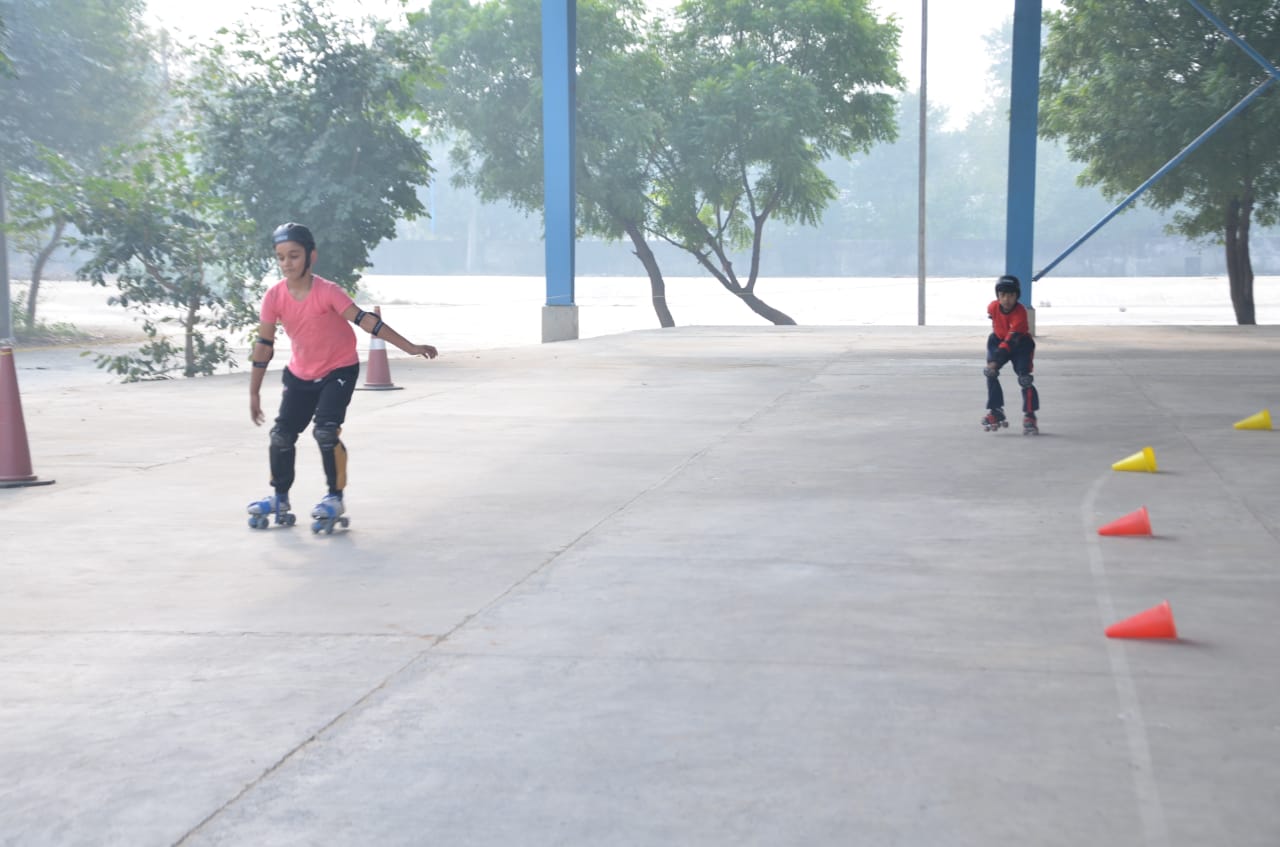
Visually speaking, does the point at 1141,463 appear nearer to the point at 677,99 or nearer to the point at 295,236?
the point at 295,236

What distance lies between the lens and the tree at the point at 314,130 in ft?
70.9

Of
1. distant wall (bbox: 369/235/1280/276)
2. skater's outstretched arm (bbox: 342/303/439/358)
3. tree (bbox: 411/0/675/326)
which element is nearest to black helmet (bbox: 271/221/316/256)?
skater's outstretched arm (bbox: 342/303/439/358)

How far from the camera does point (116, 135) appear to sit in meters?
44.1

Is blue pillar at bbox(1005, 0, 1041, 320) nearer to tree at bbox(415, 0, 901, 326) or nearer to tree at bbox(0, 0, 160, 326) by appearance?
tree at bbox(415, 0, 901, 326)

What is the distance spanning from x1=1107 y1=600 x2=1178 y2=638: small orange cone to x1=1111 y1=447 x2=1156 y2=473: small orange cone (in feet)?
13.1

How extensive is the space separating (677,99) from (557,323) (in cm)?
1428

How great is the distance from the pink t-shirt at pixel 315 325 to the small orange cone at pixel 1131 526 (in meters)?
3.61

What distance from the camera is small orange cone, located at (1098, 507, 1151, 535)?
22.0 ft

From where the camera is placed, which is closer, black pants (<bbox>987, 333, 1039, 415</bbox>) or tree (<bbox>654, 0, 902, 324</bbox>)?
black pants (<bbox>987, 333, 1039, 415</bbox>)

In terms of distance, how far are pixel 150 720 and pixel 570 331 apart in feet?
71.3

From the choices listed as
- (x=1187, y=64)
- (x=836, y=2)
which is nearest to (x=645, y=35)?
(x=836, y=2)

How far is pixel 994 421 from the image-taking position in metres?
10.9

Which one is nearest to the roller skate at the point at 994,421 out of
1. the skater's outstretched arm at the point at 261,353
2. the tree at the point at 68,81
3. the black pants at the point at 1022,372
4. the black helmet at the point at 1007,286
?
the black pants at the point at 1022,372

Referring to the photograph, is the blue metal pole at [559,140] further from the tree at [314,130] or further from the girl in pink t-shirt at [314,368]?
the girl in pink t-shirt at [314,368]
